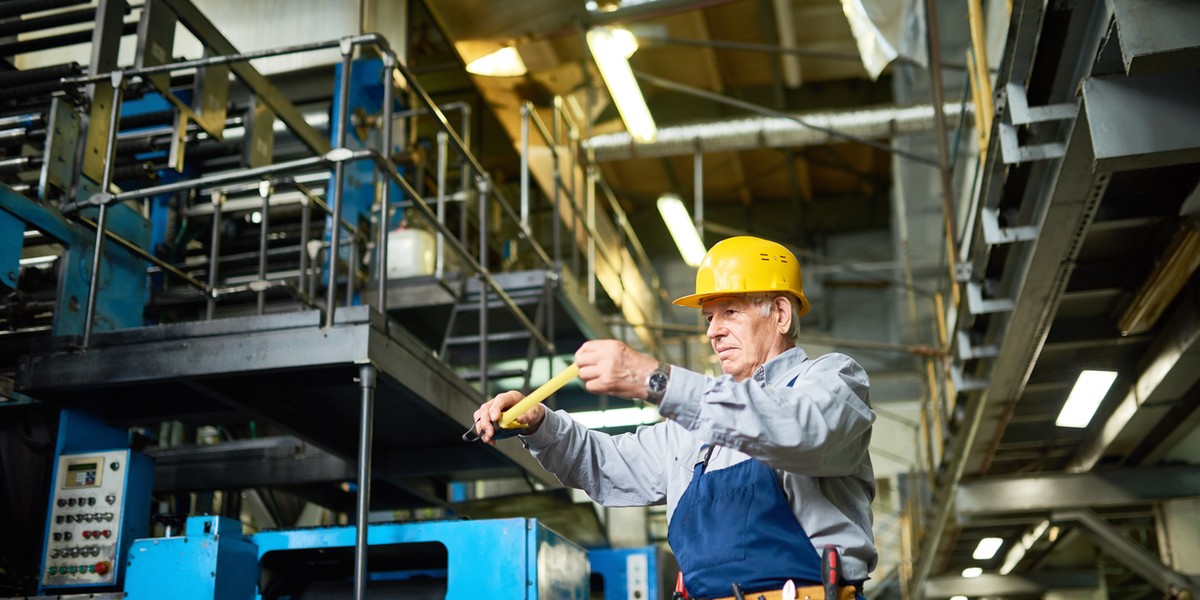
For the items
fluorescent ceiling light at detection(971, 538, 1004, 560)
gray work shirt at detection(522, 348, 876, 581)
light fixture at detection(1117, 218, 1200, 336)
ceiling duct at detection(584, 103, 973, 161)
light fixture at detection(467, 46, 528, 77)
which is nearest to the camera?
gray work shirt at detection(522, 348, 876, 581)

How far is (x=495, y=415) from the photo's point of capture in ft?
10.4

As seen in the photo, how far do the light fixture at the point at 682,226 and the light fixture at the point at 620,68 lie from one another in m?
1.74

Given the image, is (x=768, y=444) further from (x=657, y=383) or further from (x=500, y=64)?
(x=500, y=64)

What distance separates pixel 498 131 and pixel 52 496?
11432mm

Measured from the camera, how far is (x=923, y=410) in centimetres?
1265

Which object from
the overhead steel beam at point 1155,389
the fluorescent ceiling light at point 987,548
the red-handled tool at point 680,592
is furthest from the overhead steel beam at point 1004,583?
the red-handled tool at point 680,592

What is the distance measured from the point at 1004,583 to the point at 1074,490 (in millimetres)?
5950

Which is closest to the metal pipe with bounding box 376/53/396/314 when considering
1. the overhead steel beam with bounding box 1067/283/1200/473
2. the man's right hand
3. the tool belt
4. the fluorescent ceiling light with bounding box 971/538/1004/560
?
the man's right hand

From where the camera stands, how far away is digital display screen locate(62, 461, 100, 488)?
508 centimetres

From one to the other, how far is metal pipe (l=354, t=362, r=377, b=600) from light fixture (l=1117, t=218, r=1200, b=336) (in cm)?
407

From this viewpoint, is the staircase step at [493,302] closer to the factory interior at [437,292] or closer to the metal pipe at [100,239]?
the factory interior at [437,292]

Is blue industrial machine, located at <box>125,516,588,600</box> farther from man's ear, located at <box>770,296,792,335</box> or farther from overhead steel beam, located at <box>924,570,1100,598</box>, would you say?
overhead steel beam, located at <box>924,570,1100,598</box>

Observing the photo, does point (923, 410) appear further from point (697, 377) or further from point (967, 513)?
point (697, 377)

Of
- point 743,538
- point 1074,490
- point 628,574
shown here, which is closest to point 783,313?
point 743,538
